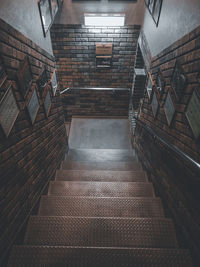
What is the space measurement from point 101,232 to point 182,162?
111 cm

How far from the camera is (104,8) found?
11.6 feet

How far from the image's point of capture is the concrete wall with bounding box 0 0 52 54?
1.14m

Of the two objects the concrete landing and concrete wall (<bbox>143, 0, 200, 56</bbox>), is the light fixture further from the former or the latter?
the concrete landing

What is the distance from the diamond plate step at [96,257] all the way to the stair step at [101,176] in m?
1.07

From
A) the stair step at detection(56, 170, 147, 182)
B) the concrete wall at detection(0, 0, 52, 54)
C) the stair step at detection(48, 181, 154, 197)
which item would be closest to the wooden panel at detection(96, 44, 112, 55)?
the concrete wall at detection(0, 0, 52, 54)

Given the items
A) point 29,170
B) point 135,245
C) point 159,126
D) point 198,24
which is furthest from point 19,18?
point 135,245

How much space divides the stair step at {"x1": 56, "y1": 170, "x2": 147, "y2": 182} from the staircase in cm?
23

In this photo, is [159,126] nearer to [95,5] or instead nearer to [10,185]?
[10,185]

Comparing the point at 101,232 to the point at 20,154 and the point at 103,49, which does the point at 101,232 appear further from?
the point at 103,49

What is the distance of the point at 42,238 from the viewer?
128cm

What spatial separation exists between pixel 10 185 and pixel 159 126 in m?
2.06

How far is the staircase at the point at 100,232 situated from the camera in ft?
3.51

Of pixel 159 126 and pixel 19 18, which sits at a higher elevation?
pixel 19 18

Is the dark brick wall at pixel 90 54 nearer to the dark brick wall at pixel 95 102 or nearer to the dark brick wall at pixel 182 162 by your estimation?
the dark brick wall at pixel 95 102
